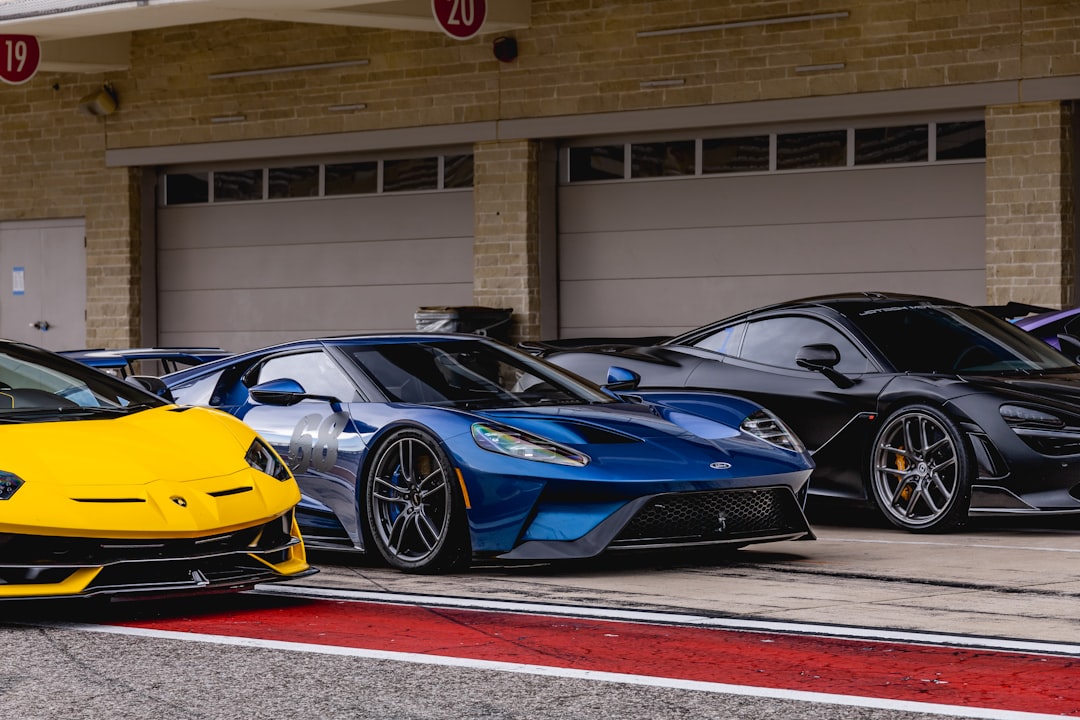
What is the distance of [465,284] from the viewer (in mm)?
19750

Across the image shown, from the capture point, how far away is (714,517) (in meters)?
7.72

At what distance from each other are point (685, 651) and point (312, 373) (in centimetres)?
342

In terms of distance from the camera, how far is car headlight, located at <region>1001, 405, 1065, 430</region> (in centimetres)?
927

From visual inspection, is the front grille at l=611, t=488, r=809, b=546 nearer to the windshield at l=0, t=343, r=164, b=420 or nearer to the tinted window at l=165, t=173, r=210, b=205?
the windshield at l=0, t=343, r=164, b=420

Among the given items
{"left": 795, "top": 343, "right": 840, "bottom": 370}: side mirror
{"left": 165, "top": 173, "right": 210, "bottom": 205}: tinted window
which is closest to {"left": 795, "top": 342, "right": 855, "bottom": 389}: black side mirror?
{"left": 795, "top": 343, "right": 840, "bottom": 370}: side mirror

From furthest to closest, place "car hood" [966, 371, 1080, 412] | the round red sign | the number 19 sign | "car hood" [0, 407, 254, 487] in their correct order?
the number 19 sign < the round red sign < "car hood" [966, 371, 1080, 412] < "car hood" [0, 407, 254, 487]

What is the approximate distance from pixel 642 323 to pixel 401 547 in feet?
35.6

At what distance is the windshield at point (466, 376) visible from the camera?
8.33 meters

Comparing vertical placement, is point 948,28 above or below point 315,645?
above

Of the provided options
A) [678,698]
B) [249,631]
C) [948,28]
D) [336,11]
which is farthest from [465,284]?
[678,698]

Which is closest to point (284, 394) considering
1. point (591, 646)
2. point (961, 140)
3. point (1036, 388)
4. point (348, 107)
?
point (591, 646)

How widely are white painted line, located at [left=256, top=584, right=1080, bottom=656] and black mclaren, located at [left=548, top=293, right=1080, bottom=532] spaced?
7.69 feet

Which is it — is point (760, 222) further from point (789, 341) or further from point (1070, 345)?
point (789, 341)

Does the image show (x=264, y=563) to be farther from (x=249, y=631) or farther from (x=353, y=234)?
(x=353, y=234)
